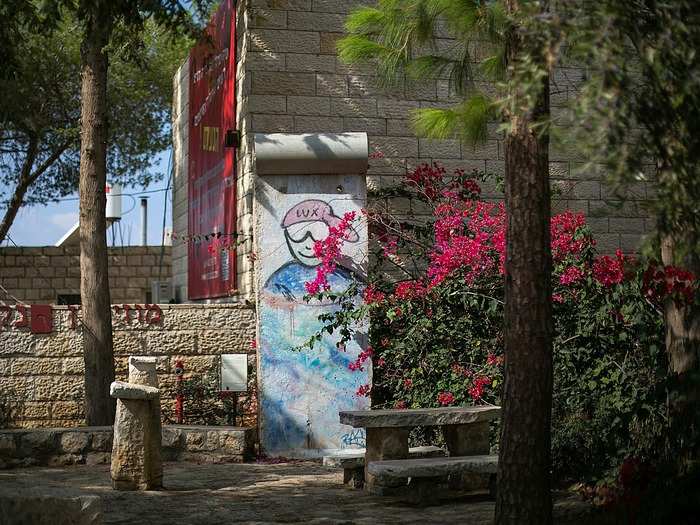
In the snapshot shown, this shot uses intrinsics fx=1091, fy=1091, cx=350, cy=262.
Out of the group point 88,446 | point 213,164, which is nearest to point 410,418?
point 88,446

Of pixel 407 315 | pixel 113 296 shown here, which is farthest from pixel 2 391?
pixel 113 296

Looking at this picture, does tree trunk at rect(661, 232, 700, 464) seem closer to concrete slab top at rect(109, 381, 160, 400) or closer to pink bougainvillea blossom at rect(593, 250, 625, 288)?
pink bougainvillea blossom at rect(593, 250, 625, 288)

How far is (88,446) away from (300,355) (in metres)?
2.12

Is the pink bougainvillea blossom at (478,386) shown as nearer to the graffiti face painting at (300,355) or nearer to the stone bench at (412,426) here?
the stone bench at (412,426)

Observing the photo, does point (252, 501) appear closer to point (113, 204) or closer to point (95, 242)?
point (95, 242)

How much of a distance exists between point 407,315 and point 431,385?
0.69 m

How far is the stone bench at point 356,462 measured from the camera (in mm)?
8242

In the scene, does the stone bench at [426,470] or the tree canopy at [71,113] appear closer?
the stone bench at [426,470]

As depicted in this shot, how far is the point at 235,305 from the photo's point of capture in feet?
36.0

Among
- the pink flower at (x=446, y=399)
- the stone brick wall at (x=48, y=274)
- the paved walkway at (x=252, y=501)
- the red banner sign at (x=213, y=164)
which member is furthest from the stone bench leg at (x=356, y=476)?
the stone brick wall at (x=48, y=274)

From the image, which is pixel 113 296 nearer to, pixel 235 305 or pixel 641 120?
pixel 235 305

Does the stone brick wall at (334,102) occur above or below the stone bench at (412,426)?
above

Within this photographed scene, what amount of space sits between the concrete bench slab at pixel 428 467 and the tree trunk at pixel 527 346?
128 centimetres

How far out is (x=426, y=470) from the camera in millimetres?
7176
